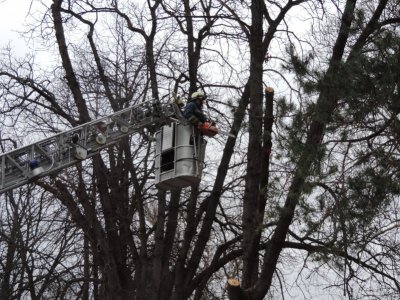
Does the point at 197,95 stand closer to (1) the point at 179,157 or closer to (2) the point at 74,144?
(1) the point at 179,157

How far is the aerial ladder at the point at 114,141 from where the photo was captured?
8.19 meters

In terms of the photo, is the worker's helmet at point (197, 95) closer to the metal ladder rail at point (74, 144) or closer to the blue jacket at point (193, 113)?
the blue jacket at point (193, 113)

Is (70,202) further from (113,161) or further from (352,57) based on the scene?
(352,57)

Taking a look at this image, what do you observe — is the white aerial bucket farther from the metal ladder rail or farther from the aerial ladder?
the metal ladder rail

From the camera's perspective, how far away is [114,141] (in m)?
9.08

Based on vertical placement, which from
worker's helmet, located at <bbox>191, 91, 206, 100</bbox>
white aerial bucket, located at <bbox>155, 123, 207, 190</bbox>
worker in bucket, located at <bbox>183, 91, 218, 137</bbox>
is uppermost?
worker's helmet, located at <bbox>191, 91, 206, 100</bbox>

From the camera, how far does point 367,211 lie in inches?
258

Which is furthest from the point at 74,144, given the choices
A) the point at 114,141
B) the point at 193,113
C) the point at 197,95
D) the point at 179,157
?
the point at 197,95

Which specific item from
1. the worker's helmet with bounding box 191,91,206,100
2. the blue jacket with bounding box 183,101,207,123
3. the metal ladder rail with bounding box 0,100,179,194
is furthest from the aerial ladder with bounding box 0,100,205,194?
the worker's helmet with bounding box 191,91,206,100

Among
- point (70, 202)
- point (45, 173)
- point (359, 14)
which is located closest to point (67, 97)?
point (70, 202)

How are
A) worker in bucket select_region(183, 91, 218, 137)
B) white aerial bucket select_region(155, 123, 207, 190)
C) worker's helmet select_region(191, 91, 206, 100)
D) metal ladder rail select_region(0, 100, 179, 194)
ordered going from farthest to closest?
worker's helmet select_region(191, 91, 206, 100), worker in bucket select_region(183, 91, 218, 137), white aerial bucket select_region(155, 123, 207, 190), metal ladder rail select_region(0, 100, 179, 194)

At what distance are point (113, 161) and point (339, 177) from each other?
6320mm

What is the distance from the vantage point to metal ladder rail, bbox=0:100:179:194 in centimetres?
814

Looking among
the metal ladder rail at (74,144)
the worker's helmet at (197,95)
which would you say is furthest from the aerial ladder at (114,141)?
the worker's helmet at (197,95)
